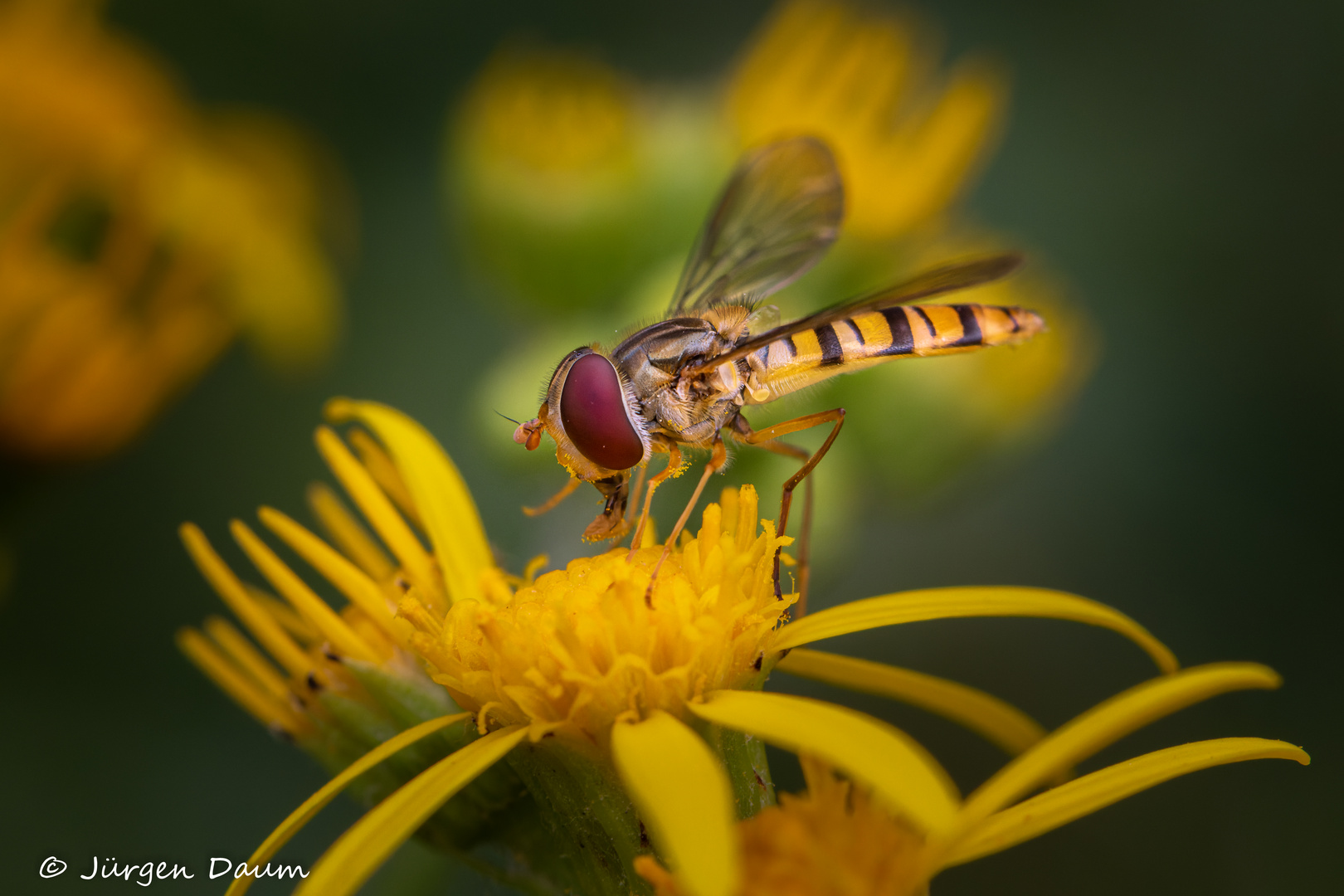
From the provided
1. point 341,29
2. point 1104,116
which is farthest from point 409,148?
point 1104,116

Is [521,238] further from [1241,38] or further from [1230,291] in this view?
[1241,38]

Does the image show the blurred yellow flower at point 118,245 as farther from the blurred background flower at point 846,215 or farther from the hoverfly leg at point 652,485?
the hoverfly leg at point 652,485

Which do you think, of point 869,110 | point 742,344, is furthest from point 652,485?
point 869,110

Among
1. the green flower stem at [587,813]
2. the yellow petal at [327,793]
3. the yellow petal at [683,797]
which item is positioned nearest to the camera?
the yellow petal at [683,797]

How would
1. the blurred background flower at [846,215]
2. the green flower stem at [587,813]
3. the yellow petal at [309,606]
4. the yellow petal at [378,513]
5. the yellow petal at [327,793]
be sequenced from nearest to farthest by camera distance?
the yellow petal at [327,793], the green flower stem at [587,813], the yellow petal at [309,606], the yellow petal at [378,513], the blurred background flower at [846,215]

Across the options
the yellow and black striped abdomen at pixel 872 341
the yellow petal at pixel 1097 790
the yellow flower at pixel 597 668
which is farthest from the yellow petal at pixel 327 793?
the yellow and black striped abdomen at pixel 872 341

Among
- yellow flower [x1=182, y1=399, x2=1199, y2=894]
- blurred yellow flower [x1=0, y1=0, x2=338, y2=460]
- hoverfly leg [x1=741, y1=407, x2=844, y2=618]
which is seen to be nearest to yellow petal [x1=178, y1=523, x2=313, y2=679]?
yellow flower [x1=182, y1=399, x2=1199, y2=894]

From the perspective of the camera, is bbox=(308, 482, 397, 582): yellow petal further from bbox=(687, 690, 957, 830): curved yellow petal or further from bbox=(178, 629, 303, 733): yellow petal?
bbox=(687, 690, 957, 830): curved yellow petal

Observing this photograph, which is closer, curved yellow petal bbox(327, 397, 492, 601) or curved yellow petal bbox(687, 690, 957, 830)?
curved yellow petal bbox(687, 690, 957, 830)
